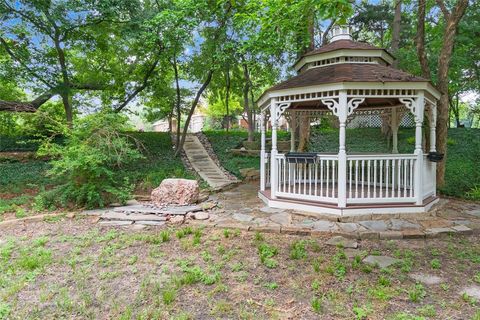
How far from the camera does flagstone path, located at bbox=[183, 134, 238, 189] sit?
918 cm

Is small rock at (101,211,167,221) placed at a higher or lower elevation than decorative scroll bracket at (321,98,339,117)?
lower

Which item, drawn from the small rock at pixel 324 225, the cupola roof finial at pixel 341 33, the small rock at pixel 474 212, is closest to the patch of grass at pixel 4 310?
the small rock at pixel 324 225

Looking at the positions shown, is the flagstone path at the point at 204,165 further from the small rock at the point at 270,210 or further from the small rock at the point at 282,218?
the small rock at the point at 282,218

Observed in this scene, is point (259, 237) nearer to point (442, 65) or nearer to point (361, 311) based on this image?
point (361, 311)

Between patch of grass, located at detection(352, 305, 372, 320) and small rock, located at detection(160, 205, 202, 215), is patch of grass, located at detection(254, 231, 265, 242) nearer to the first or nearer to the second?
small rock, located at detection(160, 205, 202, 215)

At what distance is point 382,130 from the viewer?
1260cm

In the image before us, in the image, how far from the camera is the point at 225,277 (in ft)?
10.8

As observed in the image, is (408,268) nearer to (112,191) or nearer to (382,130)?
(112,191)

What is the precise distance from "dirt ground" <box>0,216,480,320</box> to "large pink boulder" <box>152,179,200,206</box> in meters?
1.61

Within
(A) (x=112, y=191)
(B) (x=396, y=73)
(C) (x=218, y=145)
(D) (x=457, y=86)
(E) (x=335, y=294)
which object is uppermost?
(D) (x=457, y=86)

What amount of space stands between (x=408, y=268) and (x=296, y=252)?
129 centimetres

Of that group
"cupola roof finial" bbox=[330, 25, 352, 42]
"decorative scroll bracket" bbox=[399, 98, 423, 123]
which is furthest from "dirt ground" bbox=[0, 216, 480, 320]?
"cupola roof finial" bbox=[330, 25, 352, 42]

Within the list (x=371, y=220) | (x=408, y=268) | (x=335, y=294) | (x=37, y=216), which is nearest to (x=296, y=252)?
(x=335, y=294)

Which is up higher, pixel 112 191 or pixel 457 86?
pixel 457 86
